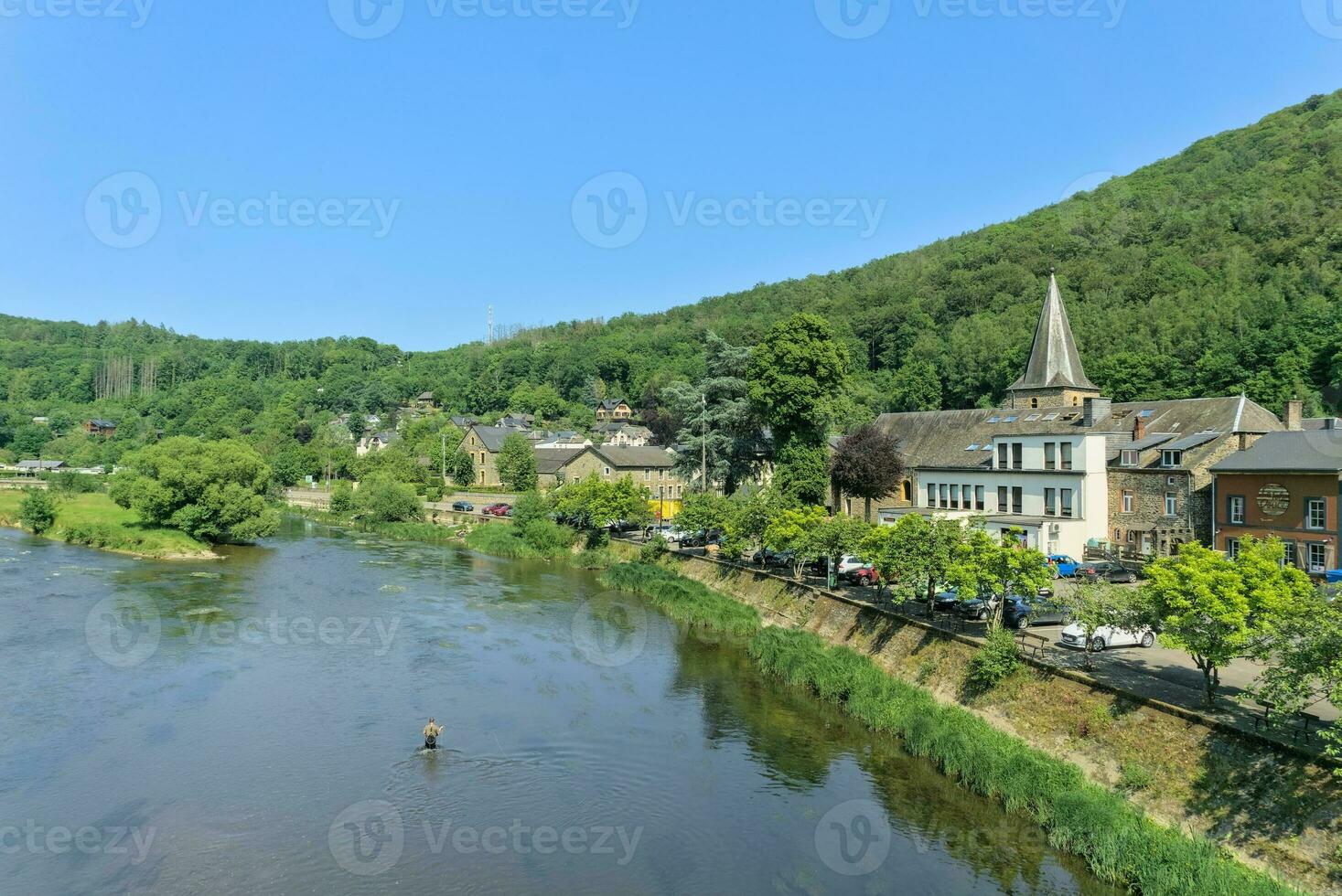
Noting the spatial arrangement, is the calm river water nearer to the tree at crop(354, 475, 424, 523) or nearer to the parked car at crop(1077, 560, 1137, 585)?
the parked car at crop(1077, 560, 1137, 585)

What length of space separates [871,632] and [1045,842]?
13613mm

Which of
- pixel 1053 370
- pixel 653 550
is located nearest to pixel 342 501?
pixel 653 550

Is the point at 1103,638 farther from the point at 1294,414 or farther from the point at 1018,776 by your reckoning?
the point at 1294,414

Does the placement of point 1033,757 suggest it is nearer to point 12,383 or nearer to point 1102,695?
point 1102,695

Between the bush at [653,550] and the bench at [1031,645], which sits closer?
the bench at [1031,645]

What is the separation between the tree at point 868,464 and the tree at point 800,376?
218 cm

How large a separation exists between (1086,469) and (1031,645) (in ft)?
66.2

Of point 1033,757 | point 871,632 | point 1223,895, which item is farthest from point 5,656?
point 1223,895

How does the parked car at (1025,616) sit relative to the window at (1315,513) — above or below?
below

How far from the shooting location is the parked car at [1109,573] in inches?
1457

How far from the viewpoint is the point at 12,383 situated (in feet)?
551

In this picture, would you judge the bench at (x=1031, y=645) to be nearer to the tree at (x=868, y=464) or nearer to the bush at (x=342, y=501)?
the tree at (x=868, y=464)

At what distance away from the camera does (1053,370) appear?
55906mm

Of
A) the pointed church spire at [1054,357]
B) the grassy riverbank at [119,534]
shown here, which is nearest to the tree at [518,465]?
the grassy riverbank at [119,534]
